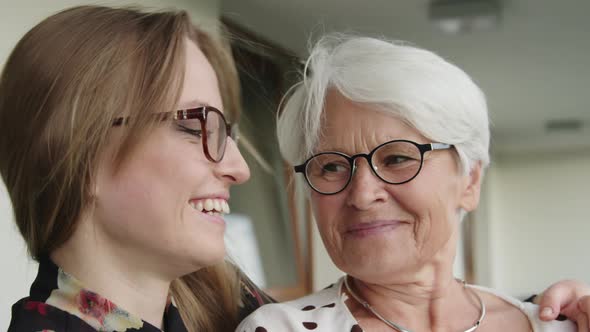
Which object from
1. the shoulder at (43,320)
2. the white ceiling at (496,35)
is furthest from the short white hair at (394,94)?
the white ceiling at (496,35)

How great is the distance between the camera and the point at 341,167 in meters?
1.52

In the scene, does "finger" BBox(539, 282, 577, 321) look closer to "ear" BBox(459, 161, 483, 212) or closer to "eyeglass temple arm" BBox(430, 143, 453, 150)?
"ear" BBox(459, 161, 483, 212)

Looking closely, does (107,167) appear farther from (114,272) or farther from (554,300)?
(554,300)

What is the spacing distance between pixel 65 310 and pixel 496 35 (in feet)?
14.6

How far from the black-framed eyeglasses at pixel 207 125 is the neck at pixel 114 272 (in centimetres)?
24

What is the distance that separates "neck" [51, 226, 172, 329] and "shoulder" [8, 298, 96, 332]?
77 millimetres

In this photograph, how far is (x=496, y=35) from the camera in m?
5.04

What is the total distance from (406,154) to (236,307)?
0.58 metres

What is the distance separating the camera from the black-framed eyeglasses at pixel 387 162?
4.79 feet

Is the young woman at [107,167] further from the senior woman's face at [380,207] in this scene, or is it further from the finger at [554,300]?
the finger at [554,300]

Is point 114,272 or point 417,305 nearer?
point 114,272

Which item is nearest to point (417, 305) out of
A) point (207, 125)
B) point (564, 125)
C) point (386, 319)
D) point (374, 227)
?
point (386, 319)

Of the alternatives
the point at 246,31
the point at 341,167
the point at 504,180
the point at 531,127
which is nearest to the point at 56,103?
the point at 341,167

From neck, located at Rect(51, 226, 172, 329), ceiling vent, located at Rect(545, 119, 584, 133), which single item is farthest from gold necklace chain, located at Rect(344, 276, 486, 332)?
ceiling vent, located at Rect(545, 119, 584, 133)
